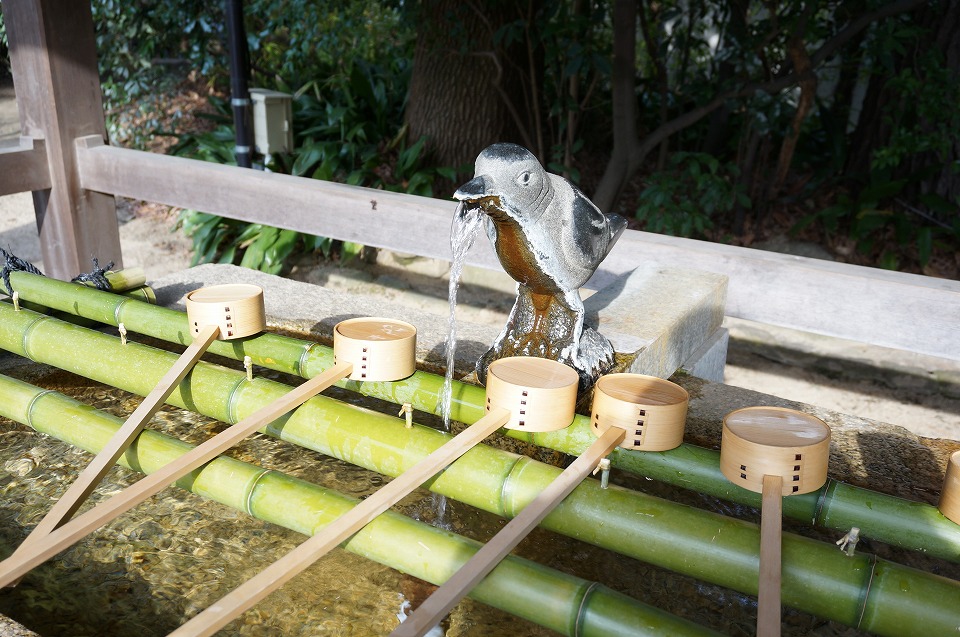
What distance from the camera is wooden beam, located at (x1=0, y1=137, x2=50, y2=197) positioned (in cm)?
374

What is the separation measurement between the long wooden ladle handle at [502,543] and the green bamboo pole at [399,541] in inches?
3.2

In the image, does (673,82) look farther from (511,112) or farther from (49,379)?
(49,379)

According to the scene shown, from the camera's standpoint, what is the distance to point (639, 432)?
1.72m

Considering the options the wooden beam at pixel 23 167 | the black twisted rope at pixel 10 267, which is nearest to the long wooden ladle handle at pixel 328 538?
the black twisted rope at pixel 10 267

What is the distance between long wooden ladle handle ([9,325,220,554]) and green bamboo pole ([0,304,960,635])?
10 centimetres

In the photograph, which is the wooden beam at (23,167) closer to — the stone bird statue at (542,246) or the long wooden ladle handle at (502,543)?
the stone bird statue at (542,246)

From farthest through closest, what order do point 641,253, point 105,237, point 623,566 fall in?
1. point 105,237
2. point 641,253
3. point 623,566

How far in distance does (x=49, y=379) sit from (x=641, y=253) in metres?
2.09

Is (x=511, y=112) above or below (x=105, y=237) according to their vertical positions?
above

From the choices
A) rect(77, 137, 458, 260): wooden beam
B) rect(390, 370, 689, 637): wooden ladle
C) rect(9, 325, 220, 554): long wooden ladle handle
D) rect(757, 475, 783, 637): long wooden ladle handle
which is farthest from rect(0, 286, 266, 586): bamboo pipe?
rect(757, 475, 783, 637): long wooden ladle handle

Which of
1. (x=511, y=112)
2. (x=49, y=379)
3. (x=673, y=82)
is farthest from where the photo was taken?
(x=673, y=82)

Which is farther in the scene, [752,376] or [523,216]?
[752,376]

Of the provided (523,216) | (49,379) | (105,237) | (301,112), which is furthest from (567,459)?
Answer: (301,112)

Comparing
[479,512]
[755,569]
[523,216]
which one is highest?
[523,216]
